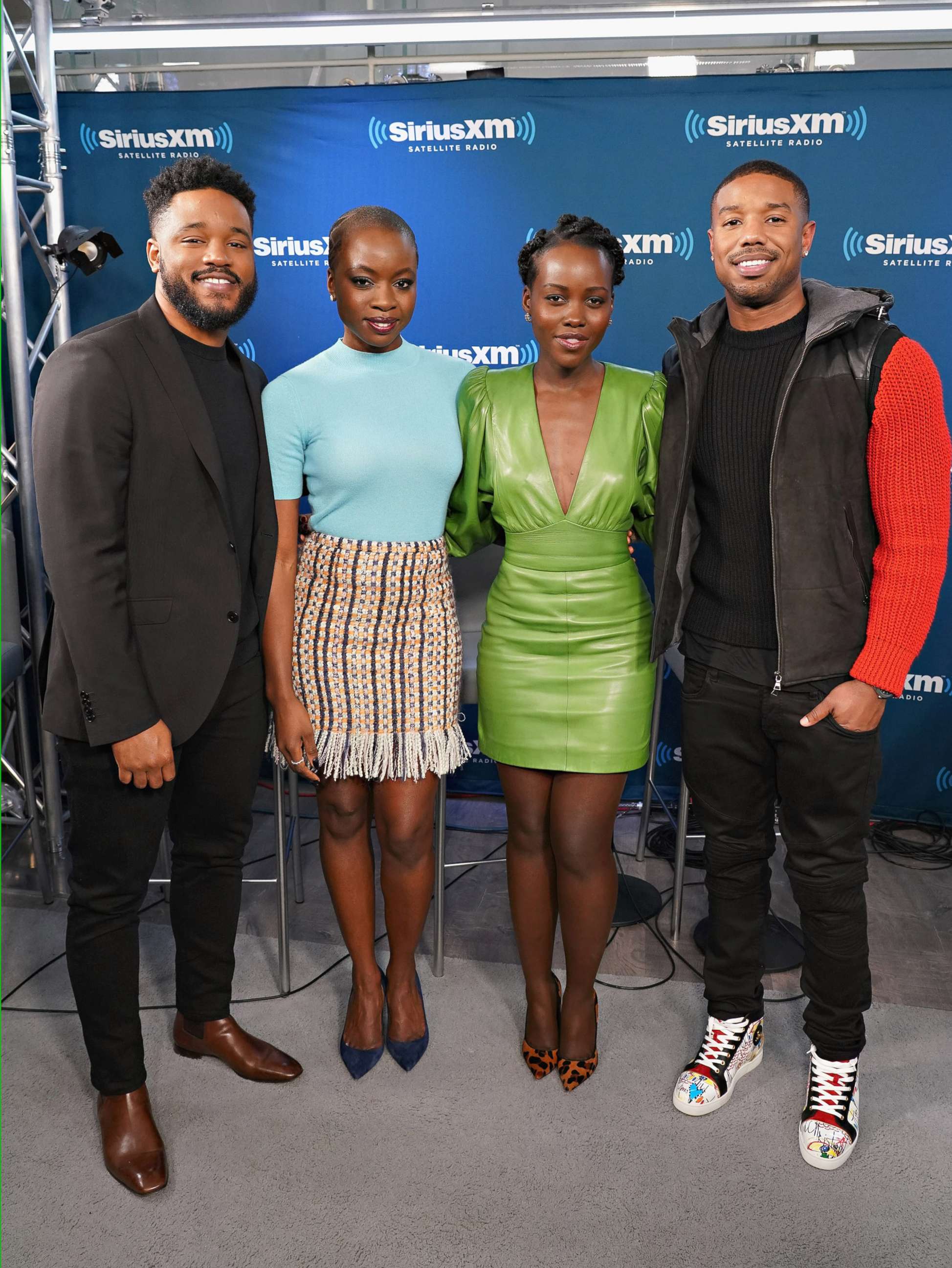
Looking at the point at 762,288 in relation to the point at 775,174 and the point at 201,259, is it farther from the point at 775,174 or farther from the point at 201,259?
the point at 201,259

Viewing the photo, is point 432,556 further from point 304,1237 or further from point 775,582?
point 304,1237

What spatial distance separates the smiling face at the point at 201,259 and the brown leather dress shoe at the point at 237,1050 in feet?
5.11

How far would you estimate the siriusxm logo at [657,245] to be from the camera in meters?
3.62

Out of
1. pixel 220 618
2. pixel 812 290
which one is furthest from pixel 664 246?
pixel 220 618

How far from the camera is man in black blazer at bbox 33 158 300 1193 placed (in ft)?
5.81

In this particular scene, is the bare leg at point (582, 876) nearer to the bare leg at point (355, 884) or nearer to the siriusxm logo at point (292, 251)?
the bare leg at point (355, 884)

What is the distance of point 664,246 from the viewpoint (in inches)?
143

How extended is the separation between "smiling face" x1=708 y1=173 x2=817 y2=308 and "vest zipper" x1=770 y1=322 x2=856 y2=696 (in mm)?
127

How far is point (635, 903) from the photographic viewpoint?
3141 millimetres

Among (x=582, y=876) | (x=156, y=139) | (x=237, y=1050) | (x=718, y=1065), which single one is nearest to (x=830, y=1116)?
(x=718, y=1065)

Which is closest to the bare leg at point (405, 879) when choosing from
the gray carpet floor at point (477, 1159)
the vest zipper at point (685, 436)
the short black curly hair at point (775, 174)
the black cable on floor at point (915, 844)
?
the gray carpet floor at point (477, 1159)

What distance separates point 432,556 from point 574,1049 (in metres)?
1.16

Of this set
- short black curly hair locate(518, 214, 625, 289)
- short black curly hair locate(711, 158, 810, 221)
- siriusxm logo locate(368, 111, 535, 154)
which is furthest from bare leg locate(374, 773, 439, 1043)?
siriusxm logo locate(368, 111, 535, 154)

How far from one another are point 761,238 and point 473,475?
28.6 inches
